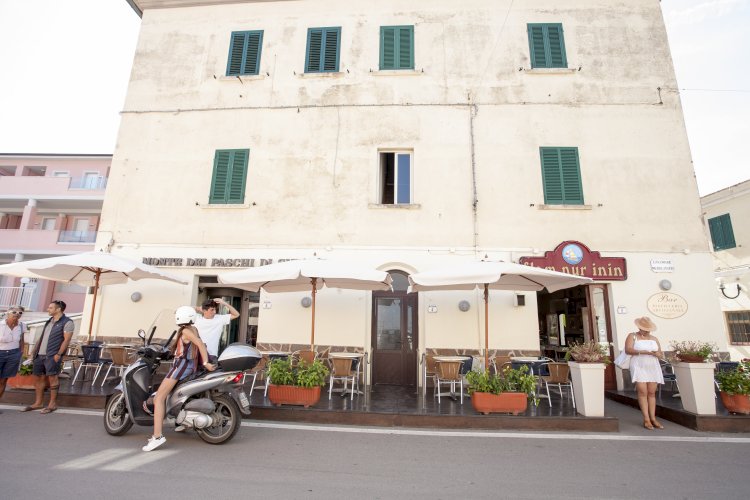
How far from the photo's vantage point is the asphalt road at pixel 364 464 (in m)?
3.69

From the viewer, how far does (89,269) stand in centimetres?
870

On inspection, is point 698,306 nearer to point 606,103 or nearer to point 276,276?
point 606,103

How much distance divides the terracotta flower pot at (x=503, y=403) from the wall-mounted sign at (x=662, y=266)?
5571 mm

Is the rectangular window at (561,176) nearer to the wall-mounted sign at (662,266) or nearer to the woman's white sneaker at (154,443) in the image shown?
the wall-mounted sign at (662,266)

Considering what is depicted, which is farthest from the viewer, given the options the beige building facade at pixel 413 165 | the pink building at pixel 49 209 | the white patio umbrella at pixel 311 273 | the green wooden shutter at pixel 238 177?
the pink building at pixel 49 209

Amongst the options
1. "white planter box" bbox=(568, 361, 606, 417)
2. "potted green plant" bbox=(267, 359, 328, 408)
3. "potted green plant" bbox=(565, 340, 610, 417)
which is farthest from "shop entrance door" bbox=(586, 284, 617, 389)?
"potted green plant" bbox=(267, 359, 328, 408)

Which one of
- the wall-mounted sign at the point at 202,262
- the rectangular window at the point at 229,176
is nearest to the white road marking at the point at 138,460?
the wall-mounted sign at the point at 202,262

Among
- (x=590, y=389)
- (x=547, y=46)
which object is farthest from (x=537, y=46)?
(x=590, y=389)

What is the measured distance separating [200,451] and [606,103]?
11.6m

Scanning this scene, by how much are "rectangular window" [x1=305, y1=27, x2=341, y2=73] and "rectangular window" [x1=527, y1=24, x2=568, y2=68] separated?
5299mm

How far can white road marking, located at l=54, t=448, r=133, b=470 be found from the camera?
13.4ft

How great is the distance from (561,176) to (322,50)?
727 centimetres

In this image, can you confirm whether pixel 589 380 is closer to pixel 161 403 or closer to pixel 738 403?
pixel 738 403

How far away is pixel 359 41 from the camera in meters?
11.4
